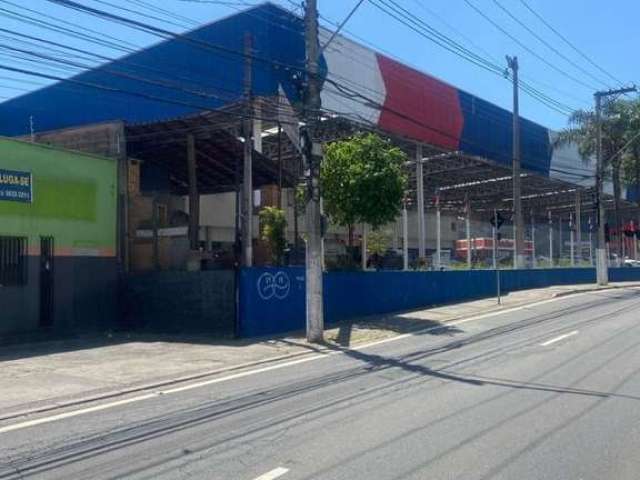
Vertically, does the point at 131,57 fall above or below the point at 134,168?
above

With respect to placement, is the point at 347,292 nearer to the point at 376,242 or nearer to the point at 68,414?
the point at 68,414

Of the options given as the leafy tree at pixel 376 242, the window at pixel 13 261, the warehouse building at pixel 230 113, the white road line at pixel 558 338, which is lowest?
the white road line at pixel 558 338

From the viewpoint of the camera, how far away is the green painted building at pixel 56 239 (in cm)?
1838

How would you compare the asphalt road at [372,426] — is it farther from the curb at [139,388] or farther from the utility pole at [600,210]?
the utility pole at [600,210]

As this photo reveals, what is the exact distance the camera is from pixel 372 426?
7.96 m

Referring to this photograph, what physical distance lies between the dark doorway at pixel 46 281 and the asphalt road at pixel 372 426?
8.52 m

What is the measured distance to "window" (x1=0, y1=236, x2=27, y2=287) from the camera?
1831 centimetres

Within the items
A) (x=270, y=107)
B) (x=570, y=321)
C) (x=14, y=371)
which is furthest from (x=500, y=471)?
A: (x=270, y=107)

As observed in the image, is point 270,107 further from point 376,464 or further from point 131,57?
point 376,464

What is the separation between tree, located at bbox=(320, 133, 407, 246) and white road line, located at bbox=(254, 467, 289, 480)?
635 inches

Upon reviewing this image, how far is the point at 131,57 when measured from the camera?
25.8m

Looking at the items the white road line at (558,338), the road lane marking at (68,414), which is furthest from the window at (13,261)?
the white road line at (558,338)

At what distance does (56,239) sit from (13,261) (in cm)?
135

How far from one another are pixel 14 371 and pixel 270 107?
1191 centimetres
